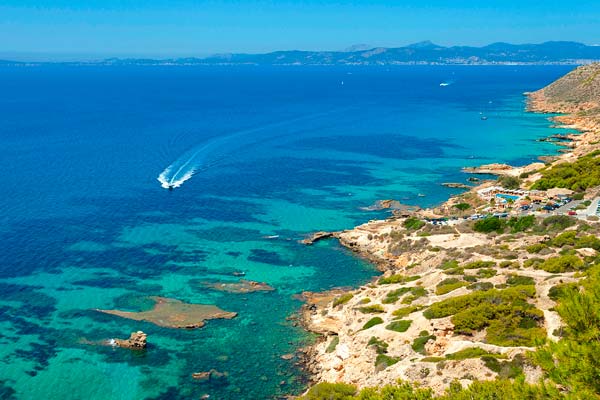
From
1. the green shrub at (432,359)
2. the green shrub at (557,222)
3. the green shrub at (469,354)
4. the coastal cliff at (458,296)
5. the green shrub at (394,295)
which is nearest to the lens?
the green shrub at (469,354)

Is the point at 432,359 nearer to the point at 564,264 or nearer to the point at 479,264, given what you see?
the point at 564,264

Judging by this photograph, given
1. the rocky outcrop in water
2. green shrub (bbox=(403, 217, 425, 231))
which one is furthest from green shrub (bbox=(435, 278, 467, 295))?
the rocky outcrop in water

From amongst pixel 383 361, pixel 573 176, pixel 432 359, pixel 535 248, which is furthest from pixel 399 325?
pixel 573 176

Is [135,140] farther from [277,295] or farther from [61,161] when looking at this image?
[277,295]

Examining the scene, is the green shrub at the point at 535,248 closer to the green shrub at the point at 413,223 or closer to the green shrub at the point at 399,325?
the green shrub at the point at 413,223

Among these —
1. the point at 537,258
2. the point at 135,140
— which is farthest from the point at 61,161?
the point at 537,258

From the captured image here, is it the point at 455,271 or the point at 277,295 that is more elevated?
the point at 455,271

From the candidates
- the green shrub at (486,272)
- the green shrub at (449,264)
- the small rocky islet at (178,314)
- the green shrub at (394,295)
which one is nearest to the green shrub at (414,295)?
the green shrub at (394,295)
